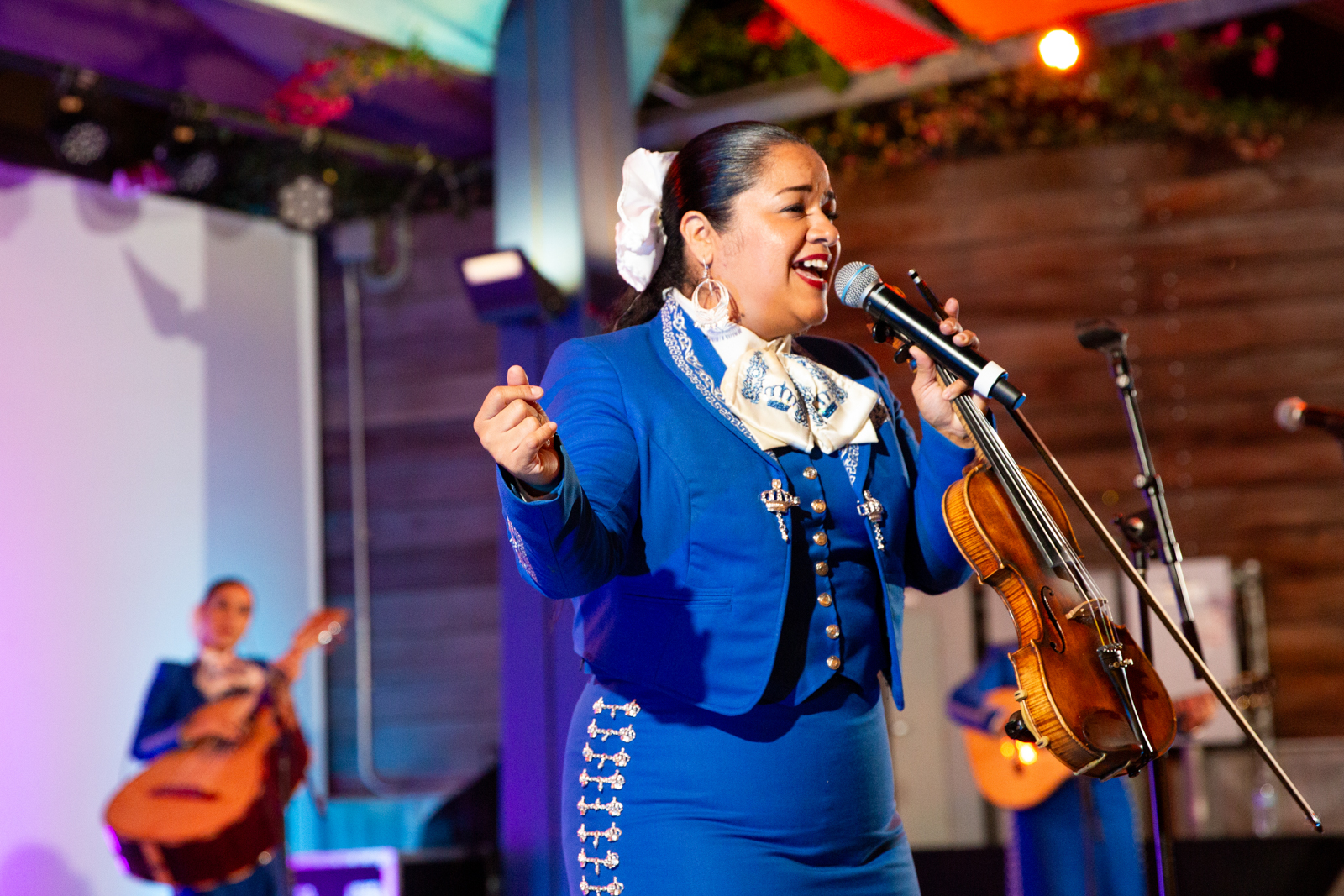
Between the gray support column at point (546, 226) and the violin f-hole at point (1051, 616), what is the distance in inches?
134

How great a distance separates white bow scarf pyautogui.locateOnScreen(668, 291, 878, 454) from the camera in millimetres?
1743

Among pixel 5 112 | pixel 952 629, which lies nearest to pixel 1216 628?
pixel 952 629

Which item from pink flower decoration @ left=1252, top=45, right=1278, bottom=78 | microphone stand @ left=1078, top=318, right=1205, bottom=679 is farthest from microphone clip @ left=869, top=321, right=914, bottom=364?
pink flower decoration @ left=1252, top=45, right=1278, bottom=78

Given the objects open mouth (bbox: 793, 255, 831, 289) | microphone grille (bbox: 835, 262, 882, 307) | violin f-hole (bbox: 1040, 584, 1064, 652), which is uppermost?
open mouth (bbox: 793, 255, 831, 289)

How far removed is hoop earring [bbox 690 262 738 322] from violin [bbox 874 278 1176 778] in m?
0.20

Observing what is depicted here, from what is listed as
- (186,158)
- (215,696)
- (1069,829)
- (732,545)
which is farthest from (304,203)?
(732,545)

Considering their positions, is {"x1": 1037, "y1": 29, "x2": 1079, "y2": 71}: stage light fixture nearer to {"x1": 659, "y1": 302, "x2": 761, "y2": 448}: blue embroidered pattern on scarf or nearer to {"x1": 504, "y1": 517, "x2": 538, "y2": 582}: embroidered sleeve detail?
{"x1": 659, "y1": 302, "x2": 761, "y2": 448}: blue embroidered pattern on scarf

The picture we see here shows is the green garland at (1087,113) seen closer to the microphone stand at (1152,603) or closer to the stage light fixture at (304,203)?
the stage light fixture at (304,203)

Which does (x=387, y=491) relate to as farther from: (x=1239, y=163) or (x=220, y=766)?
(x=1239, y=163)

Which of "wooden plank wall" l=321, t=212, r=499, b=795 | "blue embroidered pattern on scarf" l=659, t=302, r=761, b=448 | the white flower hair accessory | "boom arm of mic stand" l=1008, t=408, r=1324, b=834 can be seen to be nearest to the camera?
"boom arm of mic stand" l=1008, t=408, r=1324, b=834

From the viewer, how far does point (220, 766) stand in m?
5.09

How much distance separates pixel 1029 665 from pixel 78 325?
5714 millimetres

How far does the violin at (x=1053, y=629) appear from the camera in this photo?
1490 mm

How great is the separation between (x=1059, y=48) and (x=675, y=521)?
3.01m
